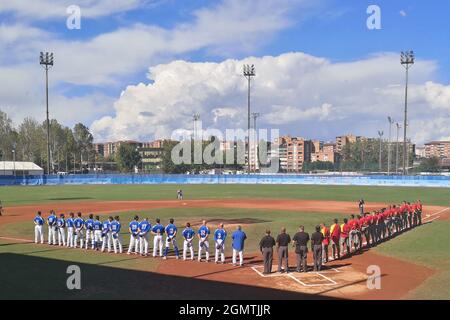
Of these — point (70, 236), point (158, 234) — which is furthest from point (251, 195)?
point (158, 234)

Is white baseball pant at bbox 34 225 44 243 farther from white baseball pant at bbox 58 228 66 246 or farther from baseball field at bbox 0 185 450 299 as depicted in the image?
white baseball pant at bbox 58 228 66 246

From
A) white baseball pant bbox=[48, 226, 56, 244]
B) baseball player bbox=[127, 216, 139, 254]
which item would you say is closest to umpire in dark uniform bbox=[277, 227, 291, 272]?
baseball player bbox=[127, 216, 139, 254]

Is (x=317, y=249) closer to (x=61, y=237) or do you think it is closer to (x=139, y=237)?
(x=139, y=237)

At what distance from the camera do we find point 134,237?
1988 centimetres

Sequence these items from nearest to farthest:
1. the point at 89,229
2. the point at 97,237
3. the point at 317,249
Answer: the point at 317,249
the point at 97,237
the point at 89,229

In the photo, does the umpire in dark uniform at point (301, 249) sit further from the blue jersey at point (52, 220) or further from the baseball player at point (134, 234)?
the blue jersey at point (52, 220)

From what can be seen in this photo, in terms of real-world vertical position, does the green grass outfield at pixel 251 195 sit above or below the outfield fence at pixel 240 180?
below

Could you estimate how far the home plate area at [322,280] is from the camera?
13.8 m

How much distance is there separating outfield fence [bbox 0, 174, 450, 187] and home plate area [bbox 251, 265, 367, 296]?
200 ft

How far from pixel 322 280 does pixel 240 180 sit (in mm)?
70548

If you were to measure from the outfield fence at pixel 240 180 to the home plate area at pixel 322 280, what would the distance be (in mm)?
61072

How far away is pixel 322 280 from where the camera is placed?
589 inches

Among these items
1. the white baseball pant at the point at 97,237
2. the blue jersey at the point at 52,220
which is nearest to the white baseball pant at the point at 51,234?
the blue jersey at the point at 52,220
